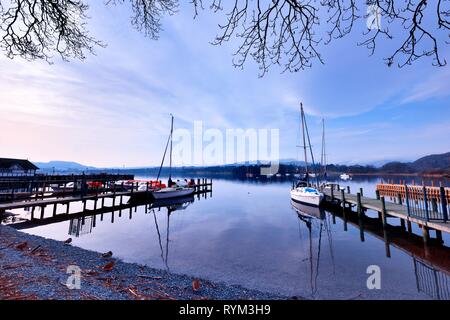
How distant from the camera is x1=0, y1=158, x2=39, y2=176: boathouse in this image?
148ft

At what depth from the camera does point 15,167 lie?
47062 millimetres

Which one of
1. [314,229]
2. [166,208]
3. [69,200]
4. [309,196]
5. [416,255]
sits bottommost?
[314,229]

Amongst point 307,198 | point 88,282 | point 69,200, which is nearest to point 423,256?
point 307,198

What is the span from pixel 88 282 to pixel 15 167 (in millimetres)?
58180

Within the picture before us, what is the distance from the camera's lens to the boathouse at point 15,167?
148ft

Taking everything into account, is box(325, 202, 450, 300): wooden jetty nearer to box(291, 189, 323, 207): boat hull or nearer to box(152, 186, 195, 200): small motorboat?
box(291, 189, 323, 207): boat hull

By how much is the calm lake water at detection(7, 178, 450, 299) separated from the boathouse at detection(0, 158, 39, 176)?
40.4 meters

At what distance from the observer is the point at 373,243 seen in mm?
14703

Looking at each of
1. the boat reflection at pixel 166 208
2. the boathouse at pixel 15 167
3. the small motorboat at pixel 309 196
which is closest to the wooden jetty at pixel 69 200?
the boat reflection at pixel 166 208

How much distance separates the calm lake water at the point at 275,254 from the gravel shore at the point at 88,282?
203 centimetres

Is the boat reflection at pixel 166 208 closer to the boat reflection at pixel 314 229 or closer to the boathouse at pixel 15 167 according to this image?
the boat reflection at pixel 314 229

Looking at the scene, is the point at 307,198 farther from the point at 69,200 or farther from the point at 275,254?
the point at 69,200
